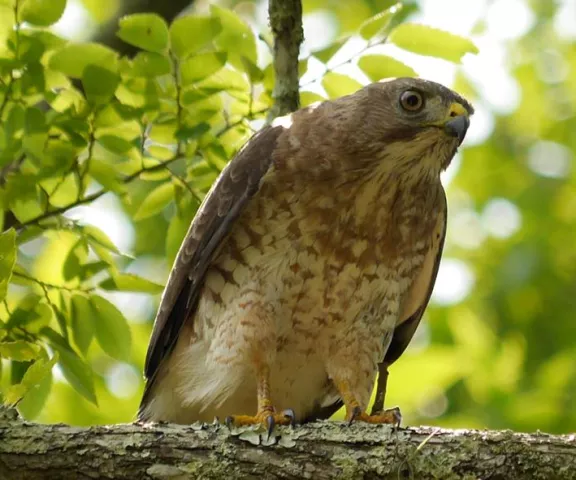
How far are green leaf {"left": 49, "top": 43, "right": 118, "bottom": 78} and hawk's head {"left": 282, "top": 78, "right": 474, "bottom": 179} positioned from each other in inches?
34.5

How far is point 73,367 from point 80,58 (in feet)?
4.11

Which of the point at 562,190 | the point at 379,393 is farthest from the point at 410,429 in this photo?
the point at 562,190

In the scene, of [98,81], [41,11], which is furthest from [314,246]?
[41,11]

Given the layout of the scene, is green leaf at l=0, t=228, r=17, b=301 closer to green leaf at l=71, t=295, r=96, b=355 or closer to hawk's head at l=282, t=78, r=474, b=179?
green leaf at l=71, t=295, r=96, b=355

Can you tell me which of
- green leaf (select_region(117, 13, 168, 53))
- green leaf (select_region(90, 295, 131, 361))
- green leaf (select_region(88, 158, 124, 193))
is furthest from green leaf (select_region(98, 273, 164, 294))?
green leaf (select_region(117, 13, 168, 53))

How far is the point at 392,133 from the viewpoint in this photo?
4.50 meters

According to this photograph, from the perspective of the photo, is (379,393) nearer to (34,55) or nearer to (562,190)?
(34,55)

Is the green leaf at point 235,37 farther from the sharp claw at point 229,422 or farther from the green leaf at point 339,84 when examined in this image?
the sharp claw at point 229,422

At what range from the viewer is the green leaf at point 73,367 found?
3963mm

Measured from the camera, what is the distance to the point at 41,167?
412cm

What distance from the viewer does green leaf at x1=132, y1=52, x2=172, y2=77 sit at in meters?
4.20

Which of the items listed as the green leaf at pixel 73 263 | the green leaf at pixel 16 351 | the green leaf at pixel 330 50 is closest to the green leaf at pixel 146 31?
the green leaf at pixel 330 50

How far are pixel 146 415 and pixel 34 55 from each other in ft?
6.06

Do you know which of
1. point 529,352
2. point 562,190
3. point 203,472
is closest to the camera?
point 203,472
